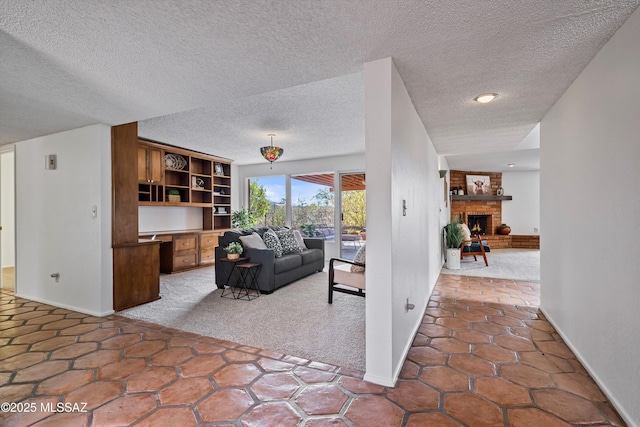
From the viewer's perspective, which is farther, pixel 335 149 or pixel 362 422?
pixel 335 149

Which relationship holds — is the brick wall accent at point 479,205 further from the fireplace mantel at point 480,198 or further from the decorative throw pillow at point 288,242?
the decorative throw pillow at point 288,242

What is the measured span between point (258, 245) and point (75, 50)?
300 centimetres

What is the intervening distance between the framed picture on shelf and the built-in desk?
282 inches

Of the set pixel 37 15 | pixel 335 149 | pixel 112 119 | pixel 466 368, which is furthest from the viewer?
pixel 335 149

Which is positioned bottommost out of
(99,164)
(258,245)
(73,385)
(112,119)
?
(73,385)

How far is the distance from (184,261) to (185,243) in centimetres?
35

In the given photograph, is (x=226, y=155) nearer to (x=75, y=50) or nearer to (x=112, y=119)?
(x=112, y=119)

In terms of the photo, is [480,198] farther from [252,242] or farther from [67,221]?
[67,221]

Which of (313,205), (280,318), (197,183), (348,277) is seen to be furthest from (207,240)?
(348,277)

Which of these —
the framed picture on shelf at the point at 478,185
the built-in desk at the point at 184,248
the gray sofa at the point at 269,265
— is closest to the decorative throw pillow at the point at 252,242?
the gray sofa at the point at 269,265

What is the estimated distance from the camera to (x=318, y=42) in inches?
69.6

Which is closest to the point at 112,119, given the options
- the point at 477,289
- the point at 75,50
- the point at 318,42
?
the point at 75,50

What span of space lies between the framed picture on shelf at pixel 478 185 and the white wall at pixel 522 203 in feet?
1.91

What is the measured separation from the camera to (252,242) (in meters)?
4.36
